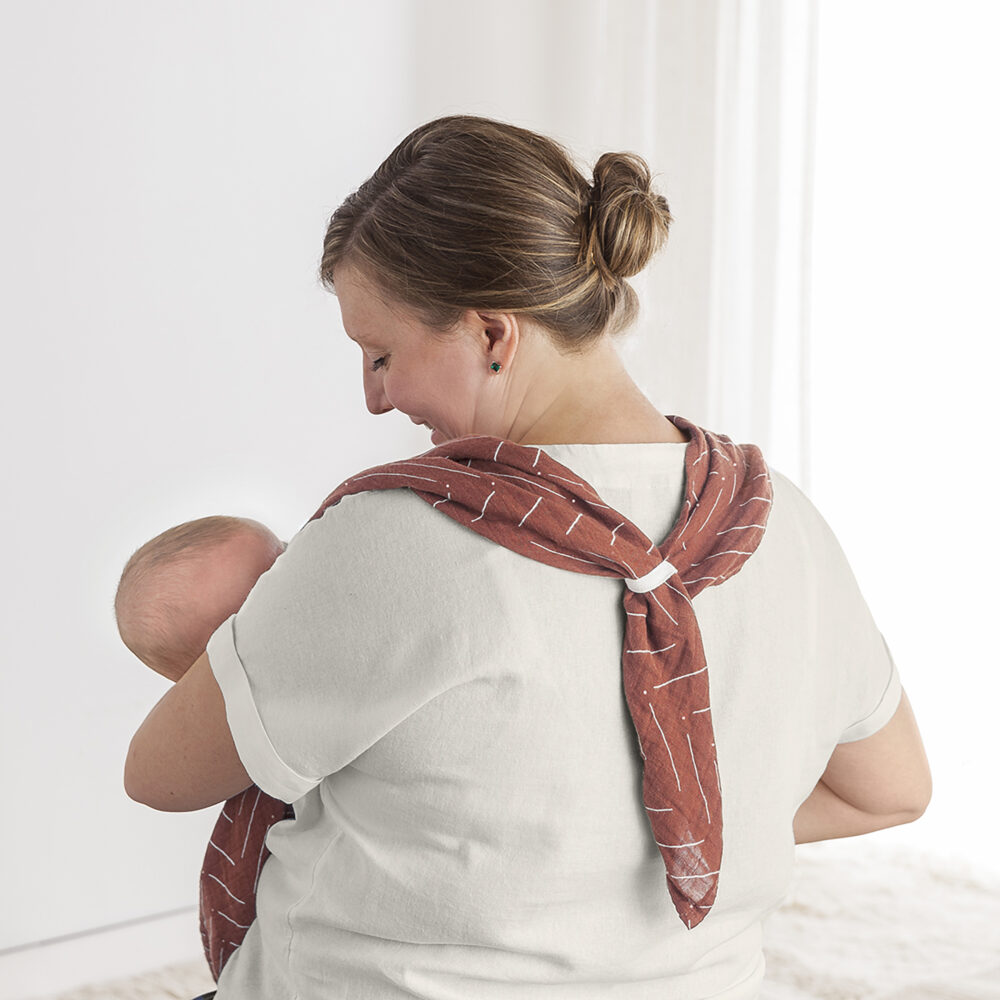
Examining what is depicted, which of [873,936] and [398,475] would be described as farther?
[873,936]

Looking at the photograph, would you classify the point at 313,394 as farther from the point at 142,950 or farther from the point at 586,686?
the point at 586,686

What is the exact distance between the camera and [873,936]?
210 centimetres

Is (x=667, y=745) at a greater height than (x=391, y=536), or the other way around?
(x=391, y=536)

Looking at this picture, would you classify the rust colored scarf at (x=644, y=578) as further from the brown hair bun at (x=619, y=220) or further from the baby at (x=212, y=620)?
the baby at (x=212, y=620)

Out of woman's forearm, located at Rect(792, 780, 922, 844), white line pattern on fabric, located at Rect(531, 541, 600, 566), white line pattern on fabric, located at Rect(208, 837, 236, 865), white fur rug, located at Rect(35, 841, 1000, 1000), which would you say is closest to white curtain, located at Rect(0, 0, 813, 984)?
white fur rug, located at Rect(35, 841, 1000, 1000)

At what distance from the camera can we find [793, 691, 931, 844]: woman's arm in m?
0.99

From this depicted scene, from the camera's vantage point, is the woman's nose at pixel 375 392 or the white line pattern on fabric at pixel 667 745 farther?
the woman's nose at pixel 375 392

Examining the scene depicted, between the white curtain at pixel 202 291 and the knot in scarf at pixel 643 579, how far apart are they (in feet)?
5.37

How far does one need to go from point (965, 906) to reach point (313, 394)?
171cm

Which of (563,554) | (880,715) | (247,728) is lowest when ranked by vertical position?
(880,715)

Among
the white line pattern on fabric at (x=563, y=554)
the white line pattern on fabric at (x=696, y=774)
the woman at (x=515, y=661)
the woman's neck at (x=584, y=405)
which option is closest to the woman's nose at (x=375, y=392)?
the woman at (x=515, y=661)

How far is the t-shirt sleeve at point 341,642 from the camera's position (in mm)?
696

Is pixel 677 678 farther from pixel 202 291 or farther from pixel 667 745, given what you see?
pixel 202 291

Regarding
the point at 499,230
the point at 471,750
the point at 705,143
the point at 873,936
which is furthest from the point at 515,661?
the point at 705,143
